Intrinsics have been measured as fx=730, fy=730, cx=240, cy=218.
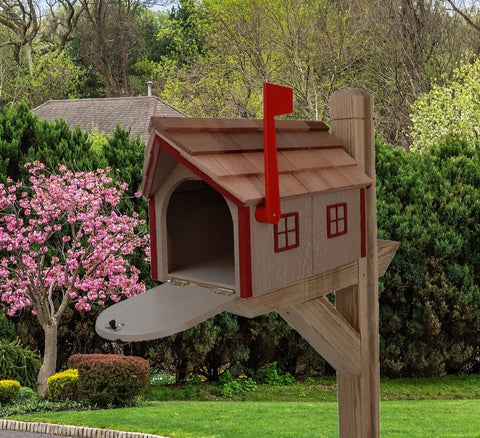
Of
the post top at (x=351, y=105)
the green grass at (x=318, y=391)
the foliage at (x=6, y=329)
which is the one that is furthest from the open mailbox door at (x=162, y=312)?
the foliage at (x=6, y=329)

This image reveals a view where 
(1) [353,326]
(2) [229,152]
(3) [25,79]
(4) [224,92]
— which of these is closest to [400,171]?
(1) [353,326]

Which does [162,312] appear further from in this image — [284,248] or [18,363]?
[18,363]

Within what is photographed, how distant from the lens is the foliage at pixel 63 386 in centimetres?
891

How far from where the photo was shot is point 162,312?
2.59 metres

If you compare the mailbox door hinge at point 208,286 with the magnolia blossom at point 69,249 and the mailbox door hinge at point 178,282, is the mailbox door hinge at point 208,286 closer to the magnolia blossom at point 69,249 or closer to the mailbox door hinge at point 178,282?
the mailbox door hinge at point 178,282

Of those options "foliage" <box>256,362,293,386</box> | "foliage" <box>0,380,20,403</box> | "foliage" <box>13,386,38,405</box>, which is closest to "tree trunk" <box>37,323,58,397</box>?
"foliage" <box>13,386,38,405</box>

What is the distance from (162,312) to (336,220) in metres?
0.74

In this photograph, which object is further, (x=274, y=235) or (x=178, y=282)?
(x=178, y=282)

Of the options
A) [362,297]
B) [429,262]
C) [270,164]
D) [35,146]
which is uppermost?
[35,146]

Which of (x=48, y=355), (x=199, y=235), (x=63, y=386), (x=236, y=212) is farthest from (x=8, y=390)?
(x=236, y=212)

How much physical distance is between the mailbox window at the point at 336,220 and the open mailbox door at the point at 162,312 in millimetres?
505

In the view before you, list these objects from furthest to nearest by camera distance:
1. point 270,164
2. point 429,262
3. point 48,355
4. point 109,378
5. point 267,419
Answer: point 429,262
point 48,355
point 109,378
point 267,419
point 270,164

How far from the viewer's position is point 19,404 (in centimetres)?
889

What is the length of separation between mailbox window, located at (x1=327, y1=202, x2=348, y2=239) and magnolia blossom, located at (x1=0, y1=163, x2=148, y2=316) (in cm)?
659
